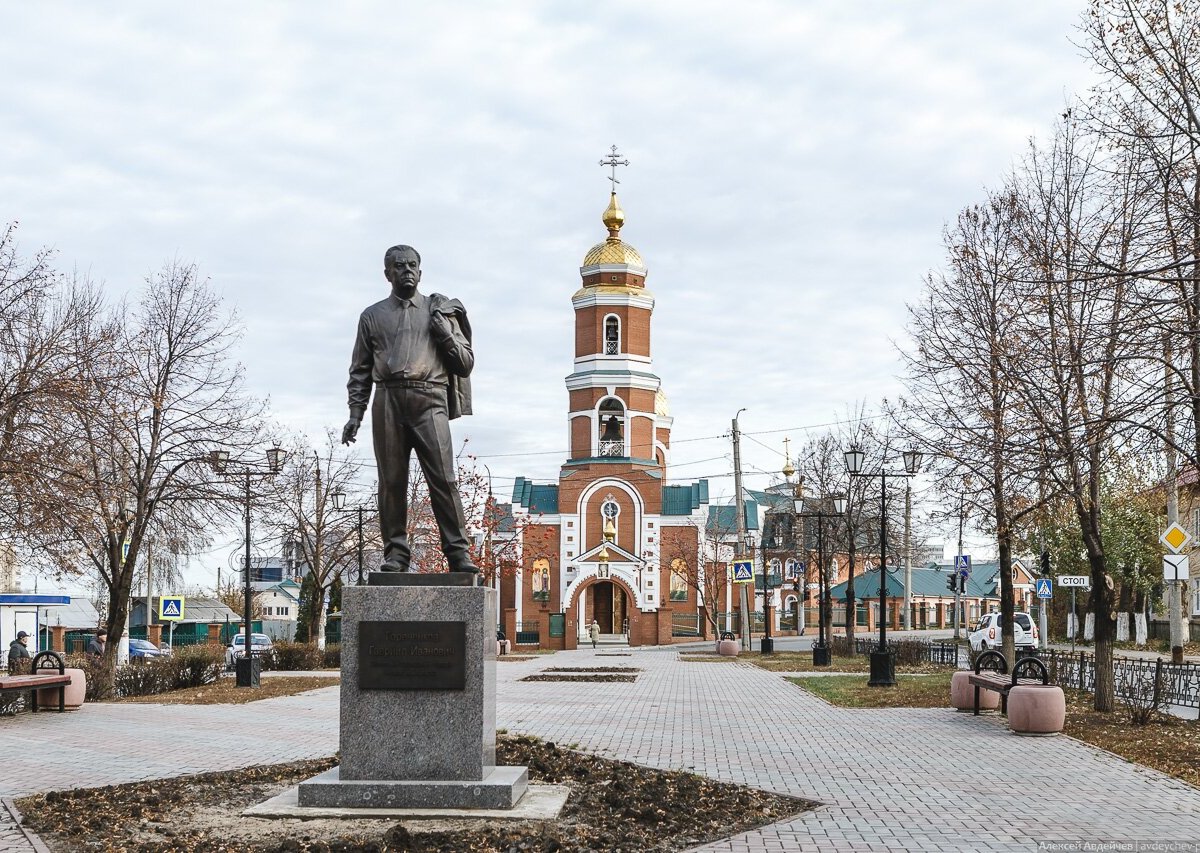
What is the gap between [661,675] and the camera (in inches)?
1123

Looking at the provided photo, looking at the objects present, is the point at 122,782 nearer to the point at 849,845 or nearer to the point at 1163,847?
the point at 849,845

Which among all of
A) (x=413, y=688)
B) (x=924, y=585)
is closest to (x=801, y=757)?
(x=413, y=688)

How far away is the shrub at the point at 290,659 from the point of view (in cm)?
3256

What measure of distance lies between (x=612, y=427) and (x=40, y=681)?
4453 cm

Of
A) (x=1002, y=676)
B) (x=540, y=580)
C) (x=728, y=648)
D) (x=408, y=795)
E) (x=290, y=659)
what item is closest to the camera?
(x=408, y=795)

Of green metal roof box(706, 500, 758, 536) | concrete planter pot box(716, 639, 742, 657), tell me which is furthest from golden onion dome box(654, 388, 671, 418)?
concrete planter pot box(716, 639, 742, 657)

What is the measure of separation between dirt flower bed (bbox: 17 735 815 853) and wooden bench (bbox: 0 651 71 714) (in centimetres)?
722

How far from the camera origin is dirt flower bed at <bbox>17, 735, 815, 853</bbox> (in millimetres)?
7738

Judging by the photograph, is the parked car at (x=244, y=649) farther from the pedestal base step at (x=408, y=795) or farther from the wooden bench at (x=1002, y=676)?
the pedestal base step at (x=408, y=795)

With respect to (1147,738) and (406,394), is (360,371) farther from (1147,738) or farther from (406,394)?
(1147,738)

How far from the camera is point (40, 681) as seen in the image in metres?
16.9

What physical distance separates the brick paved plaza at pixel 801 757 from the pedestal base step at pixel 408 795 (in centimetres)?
171

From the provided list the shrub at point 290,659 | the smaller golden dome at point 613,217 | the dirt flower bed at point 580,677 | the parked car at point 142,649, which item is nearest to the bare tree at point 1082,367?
the dirt flower bed at point 580,677

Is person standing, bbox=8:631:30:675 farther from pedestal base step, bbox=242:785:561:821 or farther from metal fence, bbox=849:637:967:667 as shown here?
metal fence, bbox=849:637:967:667
